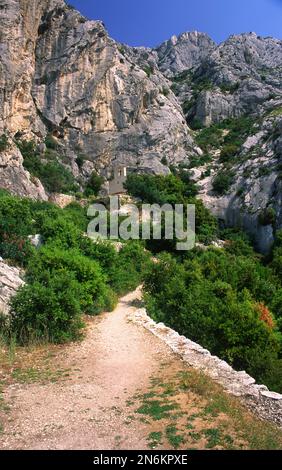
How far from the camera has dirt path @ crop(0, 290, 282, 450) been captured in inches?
225

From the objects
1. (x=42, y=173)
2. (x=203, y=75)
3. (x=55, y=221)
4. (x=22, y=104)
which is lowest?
(x=55, y=221)

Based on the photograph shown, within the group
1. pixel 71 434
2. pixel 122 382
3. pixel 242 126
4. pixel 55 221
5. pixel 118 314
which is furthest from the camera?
pixel 242 126

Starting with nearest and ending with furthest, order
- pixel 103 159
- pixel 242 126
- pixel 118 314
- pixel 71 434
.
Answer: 1. pixel 71 434
2. pixel 118 314
3. pixel 103 159
4. pixel 242 126

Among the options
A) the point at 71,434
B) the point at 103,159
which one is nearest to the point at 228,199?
the point at 103,159

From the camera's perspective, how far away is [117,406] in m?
6.96

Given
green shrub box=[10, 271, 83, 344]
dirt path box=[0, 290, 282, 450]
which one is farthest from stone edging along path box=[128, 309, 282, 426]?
green shrub box=[10, 271, 83, 344]

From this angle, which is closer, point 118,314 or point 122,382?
point 122,382

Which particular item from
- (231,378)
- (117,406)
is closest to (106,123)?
(231,378)

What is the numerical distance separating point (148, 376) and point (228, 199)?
39.2 meters

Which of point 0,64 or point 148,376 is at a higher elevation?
point 0,64

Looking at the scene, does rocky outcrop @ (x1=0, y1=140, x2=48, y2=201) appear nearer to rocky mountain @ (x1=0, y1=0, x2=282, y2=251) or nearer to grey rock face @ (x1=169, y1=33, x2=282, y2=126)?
rocky mountain @ (x1=0, y1=0, x2=282, y2=251)

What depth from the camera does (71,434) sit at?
5.85 metres

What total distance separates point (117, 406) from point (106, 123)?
1943 inches
